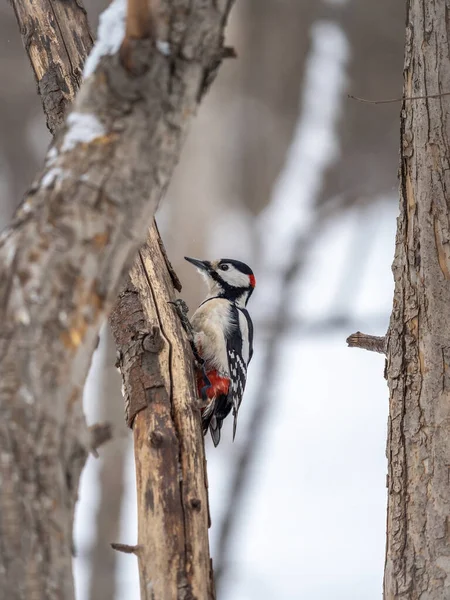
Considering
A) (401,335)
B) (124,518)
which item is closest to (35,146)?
(124,518)

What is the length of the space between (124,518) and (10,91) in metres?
3.99

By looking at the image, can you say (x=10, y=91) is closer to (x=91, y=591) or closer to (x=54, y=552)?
(x=91, y=591)

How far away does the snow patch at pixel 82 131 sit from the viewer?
1.39m

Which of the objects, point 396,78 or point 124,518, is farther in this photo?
point 396,78

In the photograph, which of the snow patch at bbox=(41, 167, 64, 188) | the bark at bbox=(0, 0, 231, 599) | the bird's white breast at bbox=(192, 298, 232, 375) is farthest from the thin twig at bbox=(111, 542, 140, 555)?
the bird's white breast at bbox=(192, 298, 232, 375)

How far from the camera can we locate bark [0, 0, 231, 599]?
1.26m

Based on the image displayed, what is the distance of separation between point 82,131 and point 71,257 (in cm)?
23

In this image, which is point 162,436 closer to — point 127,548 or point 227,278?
point 127,548

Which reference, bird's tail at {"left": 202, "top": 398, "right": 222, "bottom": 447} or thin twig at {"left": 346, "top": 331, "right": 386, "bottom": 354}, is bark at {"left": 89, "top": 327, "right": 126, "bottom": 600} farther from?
thin twig at {"left": 346, "top": 331, "right": 386, "bottom": 354}

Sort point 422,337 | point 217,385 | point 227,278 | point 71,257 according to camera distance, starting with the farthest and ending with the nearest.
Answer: point 227,278 < point 217,385 < point 422,337 < point 71,257

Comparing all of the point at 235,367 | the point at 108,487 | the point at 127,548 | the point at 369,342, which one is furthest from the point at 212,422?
the point at 108,487

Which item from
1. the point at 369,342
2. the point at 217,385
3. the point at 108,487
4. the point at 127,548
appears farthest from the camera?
the point at 108,487

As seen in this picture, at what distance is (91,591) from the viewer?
19.6 feet

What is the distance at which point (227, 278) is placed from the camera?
4.08 m
